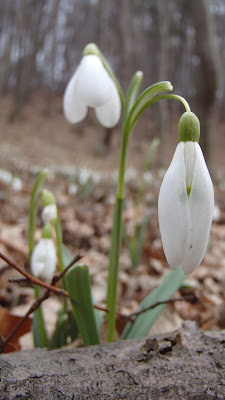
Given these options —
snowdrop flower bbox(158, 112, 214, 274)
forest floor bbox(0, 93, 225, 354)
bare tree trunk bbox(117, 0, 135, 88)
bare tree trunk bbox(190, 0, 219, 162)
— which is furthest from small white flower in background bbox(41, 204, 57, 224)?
bare tree trunk bbox(117, 0, 135, 88)

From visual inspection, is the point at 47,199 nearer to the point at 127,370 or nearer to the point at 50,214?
the point at 50,214

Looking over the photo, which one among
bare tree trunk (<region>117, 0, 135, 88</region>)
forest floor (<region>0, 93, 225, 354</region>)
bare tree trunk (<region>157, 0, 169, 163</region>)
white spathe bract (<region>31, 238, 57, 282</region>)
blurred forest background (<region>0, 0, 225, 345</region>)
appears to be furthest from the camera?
bare tree trunk (<region>117, 0, 135, 88</region>)

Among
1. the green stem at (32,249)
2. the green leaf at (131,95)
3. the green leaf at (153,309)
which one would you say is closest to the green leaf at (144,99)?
the green leaf at (131,95)

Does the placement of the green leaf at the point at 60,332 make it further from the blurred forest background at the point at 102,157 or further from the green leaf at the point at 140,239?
the green leaf at the point at 140,239

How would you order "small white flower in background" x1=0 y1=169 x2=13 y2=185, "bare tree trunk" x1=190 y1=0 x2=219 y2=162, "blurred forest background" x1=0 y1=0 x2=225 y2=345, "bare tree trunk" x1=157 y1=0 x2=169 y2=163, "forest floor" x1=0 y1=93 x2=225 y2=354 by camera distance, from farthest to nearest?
"bare tree trunk" x1=157 y1=0 x2=169 y2=163 < "bare tree trunk" x1=190 y1=0 x2=219 y2=162 < "small white flower in background" x1=0 y1=169 x2=13 y2=185 < "blurred forest background" x1=0 y1=0 x2=225 y2=345 < "forest floor" x1=0 y1=93 x2=225 y2=354

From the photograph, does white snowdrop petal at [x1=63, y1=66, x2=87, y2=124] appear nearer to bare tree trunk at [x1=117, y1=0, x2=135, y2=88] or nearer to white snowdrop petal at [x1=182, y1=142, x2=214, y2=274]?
white snowdrop petal at [x1=182, y1=142, x2=214, y2=274]

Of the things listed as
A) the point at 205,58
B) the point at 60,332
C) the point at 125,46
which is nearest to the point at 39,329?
the point at 60,332

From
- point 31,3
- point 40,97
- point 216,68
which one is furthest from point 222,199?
point 40,97
